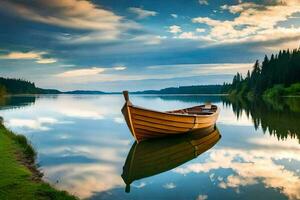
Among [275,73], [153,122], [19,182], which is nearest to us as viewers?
[19,182]

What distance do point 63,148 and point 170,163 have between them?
24.5 feet

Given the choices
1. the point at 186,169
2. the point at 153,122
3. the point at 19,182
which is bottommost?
the point at 186,169

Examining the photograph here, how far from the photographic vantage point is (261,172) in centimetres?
1430

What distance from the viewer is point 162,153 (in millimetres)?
18172

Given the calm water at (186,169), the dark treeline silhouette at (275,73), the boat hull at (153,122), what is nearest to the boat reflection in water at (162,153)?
the calm water at (186,169)

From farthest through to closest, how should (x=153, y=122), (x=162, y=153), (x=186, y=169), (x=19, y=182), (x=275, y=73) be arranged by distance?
(x=275, y=73) → (x=153, y=122) → (x=162, y=153) → (x=186, y=169) → (x=19, y=182)

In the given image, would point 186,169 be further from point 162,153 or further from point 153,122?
point 153,122

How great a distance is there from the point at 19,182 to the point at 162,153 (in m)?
9.00

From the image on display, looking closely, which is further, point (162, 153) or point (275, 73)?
point (275, 73)

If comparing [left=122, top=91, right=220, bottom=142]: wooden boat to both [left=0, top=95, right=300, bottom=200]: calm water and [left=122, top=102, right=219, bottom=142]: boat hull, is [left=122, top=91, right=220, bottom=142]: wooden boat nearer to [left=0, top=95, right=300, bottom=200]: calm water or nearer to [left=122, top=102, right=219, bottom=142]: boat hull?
[left=122, top=102, right=219, bottom=142]: boat hull

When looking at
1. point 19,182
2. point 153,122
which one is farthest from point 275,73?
point 19,182

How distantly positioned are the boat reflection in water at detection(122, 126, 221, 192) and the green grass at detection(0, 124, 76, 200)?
2.98 metres

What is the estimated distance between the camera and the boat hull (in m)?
20.5

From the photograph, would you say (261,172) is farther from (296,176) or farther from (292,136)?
(292,136)
